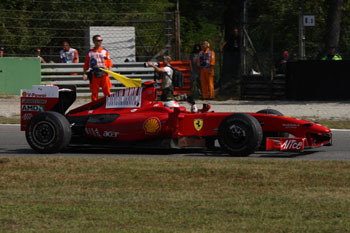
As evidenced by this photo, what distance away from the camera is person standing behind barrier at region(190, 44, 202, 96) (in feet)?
71.4

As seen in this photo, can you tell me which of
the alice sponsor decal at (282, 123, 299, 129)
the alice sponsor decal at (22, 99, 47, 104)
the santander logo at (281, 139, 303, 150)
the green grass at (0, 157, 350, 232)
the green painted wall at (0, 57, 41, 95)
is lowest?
the green grass at (0, 157, 350, 232)

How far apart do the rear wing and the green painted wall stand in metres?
10.2

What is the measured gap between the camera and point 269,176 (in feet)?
27.5

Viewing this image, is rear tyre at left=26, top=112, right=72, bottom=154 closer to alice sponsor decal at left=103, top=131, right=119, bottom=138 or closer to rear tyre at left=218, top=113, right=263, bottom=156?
alice sponsor decal at left=103, top=131, right=119, bottom=138

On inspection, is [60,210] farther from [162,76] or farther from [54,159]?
[162,76]

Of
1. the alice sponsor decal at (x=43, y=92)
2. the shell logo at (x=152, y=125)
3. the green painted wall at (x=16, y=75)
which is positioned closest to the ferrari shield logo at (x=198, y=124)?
the shell logo at (x=152, y=125)

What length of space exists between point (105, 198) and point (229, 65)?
15421mm

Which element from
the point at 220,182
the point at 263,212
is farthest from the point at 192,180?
the point at 263,212

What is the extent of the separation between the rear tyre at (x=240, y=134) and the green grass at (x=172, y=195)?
0.30 m

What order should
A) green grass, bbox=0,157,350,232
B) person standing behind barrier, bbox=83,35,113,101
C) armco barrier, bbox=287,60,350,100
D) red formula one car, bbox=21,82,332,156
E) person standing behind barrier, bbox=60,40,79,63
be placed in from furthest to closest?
person standing behind barrier, bbox=60,40,79,63 < armco barrier, bbox=287,60,350,100 < person standing behind barrier, bbox=83,35,113,101 < red formula one car, bbox=21,82,332,156 < green grass, bbox=0,157,350,232

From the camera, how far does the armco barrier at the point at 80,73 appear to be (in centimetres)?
2173

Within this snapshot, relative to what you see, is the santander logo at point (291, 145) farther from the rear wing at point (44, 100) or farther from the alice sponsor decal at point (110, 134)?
the rear wing at point (44, 100)

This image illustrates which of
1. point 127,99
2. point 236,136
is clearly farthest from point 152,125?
point 236,136

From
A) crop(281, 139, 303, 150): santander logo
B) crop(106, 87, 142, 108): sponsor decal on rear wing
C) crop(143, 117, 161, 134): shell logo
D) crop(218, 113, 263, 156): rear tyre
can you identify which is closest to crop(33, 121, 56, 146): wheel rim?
crop(106, 87, 142, 108): sponsor decal on rear wing
